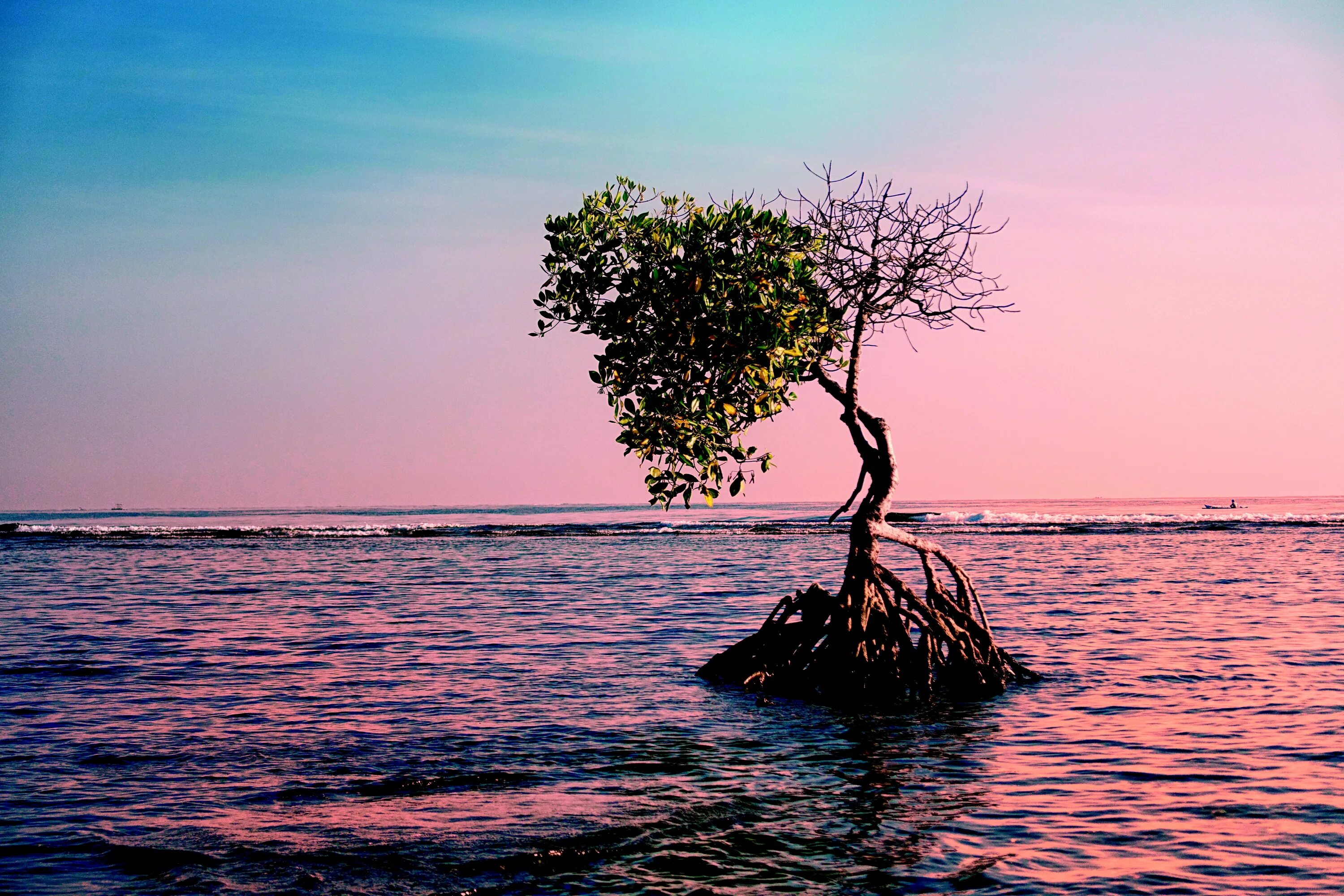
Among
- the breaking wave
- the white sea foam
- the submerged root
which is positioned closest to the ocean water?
the submerged root

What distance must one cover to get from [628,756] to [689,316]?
19.3 ft

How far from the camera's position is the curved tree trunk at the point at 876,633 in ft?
49.8

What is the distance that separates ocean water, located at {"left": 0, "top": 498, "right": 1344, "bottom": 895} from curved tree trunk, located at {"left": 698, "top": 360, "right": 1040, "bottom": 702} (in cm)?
69

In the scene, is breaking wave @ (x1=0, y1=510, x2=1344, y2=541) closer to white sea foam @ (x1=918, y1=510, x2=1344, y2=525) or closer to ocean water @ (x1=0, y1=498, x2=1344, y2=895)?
white sea foam @ (x1=918, y1=510, x2=1344, y2=525)

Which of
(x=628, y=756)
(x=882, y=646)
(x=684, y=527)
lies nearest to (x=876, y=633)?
(x=882, y=646)

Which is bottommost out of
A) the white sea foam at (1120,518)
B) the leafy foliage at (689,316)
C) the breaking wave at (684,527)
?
the breaking wave at (684,527)

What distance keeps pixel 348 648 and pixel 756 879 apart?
14.6m

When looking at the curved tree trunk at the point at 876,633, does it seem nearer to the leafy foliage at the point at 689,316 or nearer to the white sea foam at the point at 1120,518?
the leafy foliage at the point at 689,316

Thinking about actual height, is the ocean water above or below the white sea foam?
below

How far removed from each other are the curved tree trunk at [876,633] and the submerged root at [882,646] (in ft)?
0.05

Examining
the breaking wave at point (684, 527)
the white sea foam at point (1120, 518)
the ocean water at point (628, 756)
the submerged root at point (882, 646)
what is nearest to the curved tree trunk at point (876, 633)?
the submerged root at point (882, 646)

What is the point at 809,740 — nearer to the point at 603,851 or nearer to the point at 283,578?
the point at 603,851

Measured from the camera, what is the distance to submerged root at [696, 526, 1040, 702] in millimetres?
15164

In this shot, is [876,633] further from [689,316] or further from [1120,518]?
[1120,518]
